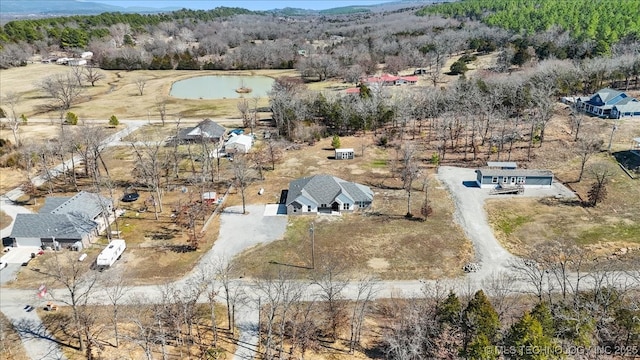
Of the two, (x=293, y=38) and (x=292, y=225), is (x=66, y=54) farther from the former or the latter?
(x=292, y=225)

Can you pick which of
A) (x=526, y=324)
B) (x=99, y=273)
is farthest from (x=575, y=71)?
(x=99, y=273)

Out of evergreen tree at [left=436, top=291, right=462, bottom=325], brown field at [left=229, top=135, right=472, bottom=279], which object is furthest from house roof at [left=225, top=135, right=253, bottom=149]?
evergreen tree at [left=436, top=291, right=462, bottom=325]

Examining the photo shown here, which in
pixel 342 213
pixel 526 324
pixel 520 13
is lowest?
pixel 342 213

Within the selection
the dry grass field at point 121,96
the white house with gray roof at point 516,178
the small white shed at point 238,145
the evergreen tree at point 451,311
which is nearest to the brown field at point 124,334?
the evergreen tree at point 451,311

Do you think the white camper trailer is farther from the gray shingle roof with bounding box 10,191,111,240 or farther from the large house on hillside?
the large house on hillside

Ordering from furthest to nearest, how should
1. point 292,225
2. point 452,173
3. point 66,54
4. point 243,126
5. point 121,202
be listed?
point 66,54 → point 243,126 → point 452,173 → point 121,202 → point 292,225

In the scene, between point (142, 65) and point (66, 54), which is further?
point (66, 54)
